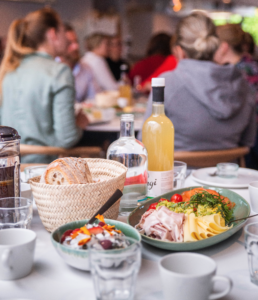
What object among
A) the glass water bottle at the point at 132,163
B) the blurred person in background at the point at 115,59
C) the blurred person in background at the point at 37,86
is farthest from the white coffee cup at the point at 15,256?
the blurred person in background at the point at 115,59

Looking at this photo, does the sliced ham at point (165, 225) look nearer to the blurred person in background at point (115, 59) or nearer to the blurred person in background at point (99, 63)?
the blurred person in background at point (99, 63)

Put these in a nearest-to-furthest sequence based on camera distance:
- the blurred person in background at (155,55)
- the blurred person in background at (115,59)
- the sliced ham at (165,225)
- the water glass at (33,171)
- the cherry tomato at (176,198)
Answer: the sliced ham at (165,225) < the cherry tomato at (176,198) < the water glass at (33,171) < the blurred person in background at (155,55) < the blurred person in background at (115,59)

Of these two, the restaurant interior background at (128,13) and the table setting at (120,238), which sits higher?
the restaurant interior background at (128,13)

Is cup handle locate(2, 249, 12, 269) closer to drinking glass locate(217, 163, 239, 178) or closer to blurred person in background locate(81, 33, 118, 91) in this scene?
drinking glass locate(217, 163, 239, 178)

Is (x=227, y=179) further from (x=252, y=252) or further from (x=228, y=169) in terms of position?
(x=252, y=252)

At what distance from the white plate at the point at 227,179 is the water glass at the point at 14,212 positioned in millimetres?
692

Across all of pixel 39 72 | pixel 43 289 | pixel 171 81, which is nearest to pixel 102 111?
pixel 39 72

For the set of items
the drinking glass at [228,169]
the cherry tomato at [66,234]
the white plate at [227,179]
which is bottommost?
the white plate at [227,179]

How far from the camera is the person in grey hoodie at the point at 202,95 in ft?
6.50

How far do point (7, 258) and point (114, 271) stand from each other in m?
0.20

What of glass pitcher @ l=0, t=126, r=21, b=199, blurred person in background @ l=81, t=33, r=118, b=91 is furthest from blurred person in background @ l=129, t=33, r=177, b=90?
glass pitcher @ l=0, t=126, r=21, b=199

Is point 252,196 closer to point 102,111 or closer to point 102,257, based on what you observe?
point 102,257

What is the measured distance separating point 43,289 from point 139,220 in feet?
1.03

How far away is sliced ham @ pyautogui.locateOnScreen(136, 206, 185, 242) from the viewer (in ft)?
2.47
